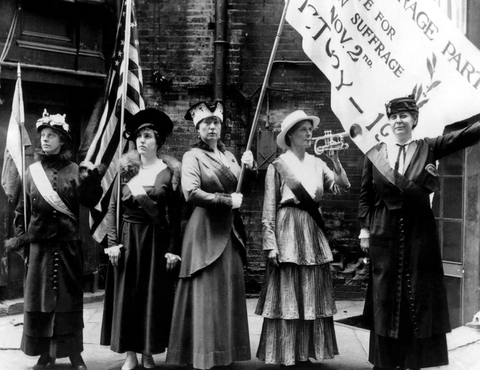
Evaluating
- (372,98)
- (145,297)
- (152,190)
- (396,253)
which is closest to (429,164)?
(396,253)

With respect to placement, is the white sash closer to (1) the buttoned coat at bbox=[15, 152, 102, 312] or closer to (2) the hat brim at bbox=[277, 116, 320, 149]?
(1) the buttoned coat at bbox=[15, 152, 102, 312]

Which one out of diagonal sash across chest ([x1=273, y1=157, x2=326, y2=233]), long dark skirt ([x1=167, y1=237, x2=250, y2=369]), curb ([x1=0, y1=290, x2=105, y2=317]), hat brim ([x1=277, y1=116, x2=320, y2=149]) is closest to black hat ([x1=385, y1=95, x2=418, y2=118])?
hat brim ([x1=277, y1=116, x2=320, y2=149])

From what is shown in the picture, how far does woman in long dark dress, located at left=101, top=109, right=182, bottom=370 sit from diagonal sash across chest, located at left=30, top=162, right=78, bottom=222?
14.1 inches

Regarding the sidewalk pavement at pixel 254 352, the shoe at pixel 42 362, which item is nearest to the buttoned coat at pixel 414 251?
the sidewalk pavement at pixel 254 352

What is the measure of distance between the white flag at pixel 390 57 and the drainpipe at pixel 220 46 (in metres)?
2.19

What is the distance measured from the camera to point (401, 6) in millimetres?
4629

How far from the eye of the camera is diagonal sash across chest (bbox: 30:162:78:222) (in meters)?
4.13

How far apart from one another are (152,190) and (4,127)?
2873 mm

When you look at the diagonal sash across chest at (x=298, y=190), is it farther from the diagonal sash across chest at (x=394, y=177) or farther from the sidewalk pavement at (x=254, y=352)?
the sidewalk pavement at (x=254, y=352)

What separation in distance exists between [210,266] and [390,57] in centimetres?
244

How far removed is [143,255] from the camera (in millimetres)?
4180

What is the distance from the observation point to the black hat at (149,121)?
4316 mm

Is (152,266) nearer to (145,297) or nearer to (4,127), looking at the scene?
(145,297)

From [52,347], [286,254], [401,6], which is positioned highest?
[401,6]
